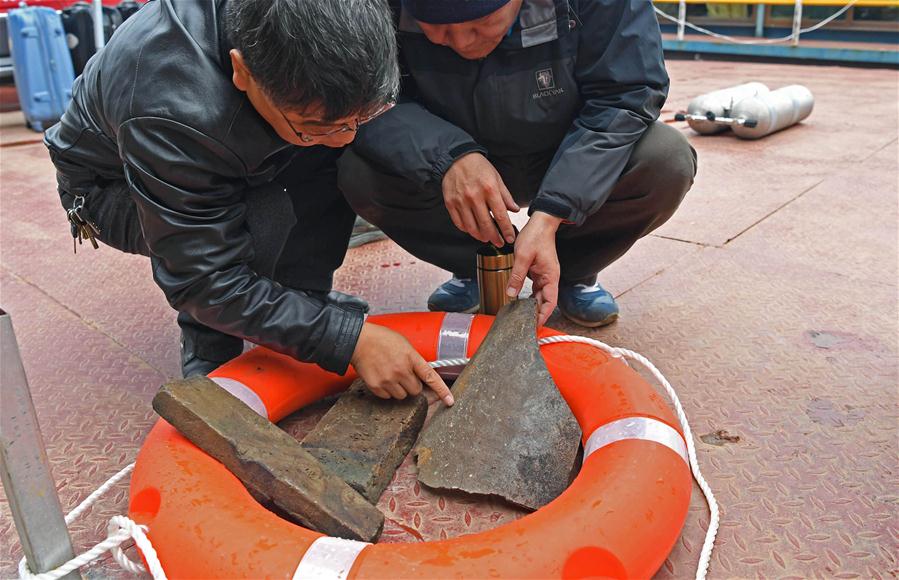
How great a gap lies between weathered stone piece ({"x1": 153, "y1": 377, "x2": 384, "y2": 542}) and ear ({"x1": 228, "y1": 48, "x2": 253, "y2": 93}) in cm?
54

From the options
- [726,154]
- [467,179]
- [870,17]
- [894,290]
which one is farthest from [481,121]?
[870,17]

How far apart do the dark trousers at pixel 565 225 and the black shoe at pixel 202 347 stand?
49 cm

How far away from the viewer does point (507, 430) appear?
146 centimetres

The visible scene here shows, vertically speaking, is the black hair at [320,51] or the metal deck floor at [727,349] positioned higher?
the black hair at [320,51]

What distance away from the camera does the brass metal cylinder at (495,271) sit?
5.72ft

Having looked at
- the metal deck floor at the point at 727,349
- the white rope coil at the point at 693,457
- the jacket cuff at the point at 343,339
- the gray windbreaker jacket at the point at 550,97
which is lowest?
the metal deck floor at the point at 727,349

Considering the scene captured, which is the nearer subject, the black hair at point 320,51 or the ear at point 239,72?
the black hair at point 320,51

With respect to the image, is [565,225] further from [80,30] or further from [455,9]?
[80,30]

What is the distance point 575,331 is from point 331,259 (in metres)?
0.68

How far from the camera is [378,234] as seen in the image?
2930 mm

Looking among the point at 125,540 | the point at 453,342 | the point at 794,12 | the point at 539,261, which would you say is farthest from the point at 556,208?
the point at 794,12

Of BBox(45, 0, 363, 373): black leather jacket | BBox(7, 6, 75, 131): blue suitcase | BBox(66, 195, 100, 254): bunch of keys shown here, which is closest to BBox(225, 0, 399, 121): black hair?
BBox(45, 0, 363, 373): black leather jacket

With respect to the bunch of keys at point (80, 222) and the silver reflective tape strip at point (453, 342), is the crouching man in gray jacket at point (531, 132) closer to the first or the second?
the silver reflective tape strip at point (453, 342)

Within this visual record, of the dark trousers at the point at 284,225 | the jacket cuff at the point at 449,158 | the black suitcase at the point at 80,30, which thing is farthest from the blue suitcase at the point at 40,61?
the jacket cuff at the point at 449,158
